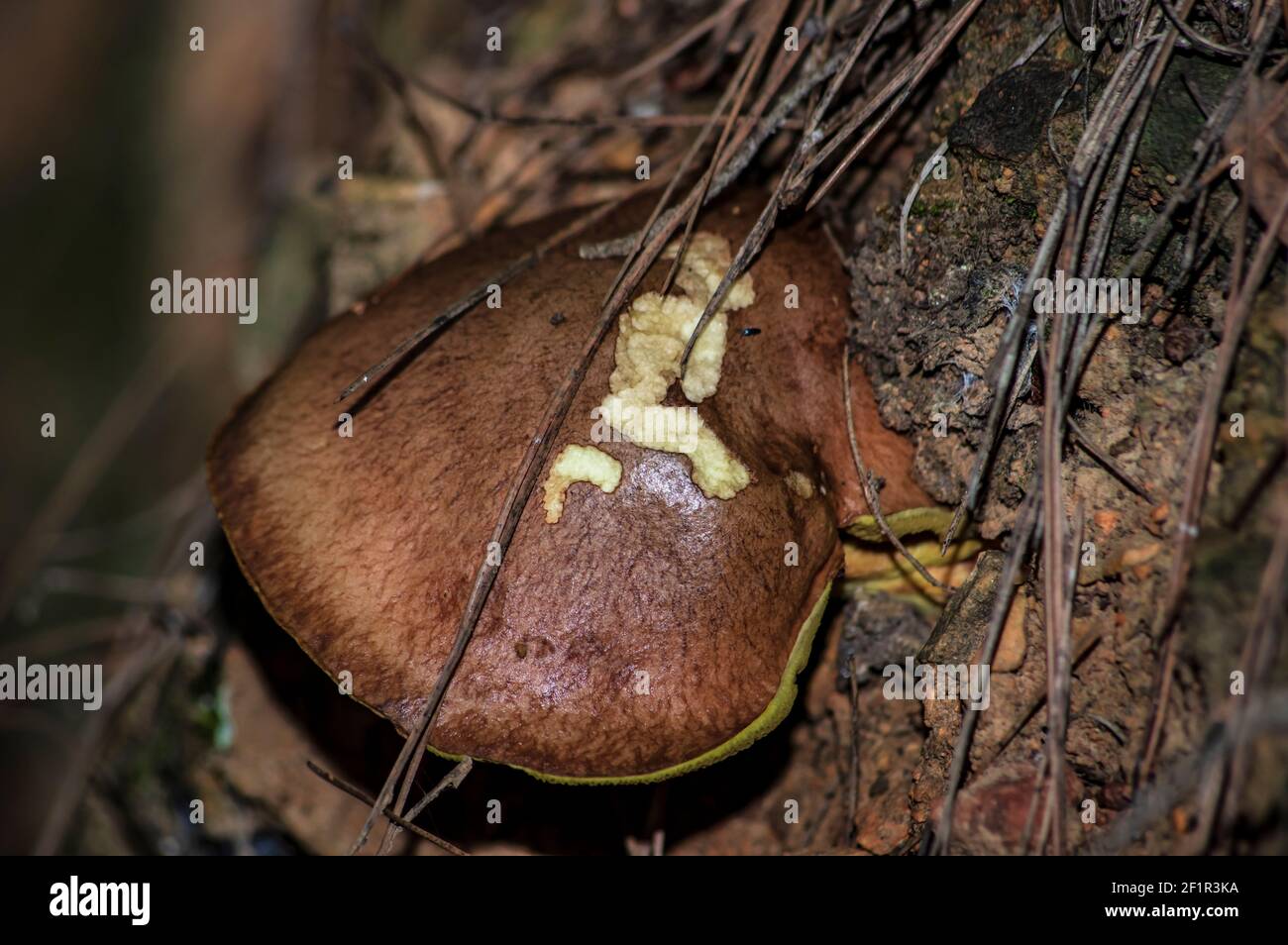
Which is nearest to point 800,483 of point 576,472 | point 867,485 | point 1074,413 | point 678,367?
point 867,485

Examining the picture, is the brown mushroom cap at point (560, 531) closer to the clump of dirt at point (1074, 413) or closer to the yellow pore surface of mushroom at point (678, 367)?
the yellow pore surface of mushroom at point (678, 367)

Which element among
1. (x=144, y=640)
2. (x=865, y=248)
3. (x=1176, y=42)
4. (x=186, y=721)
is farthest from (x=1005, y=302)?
(x=144, y=640)

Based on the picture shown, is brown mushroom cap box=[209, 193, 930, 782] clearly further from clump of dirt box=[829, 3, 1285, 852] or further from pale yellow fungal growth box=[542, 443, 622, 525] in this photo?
clump of dirt box=[829, 3, 1285, 852]

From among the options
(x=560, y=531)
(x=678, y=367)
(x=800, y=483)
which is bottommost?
(x=560, y=531)

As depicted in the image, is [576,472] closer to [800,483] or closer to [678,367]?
[678,367]

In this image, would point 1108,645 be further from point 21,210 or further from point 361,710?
point 21,210

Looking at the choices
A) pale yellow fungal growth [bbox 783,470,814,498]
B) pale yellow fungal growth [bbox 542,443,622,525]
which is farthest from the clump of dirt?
pale yellow fungal growth [bbox 542,443,622,525]
